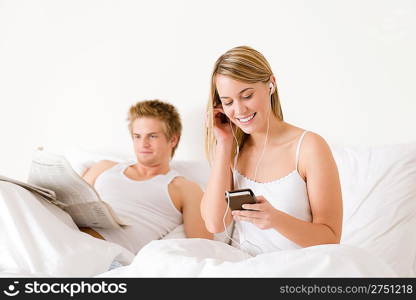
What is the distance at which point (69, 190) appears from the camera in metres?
2.00

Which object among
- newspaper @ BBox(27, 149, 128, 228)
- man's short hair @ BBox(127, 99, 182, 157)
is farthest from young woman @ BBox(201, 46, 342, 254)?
man's short hair @ BBox(127, 99, 182, 157)

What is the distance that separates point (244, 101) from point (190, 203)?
866 mm

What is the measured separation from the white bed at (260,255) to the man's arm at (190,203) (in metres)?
0.06

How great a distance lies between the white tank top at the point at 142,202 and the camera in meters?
2.24

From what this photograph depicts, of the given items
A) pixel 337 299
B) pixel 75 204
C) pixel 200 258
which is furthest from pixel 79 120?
pixel 337 299

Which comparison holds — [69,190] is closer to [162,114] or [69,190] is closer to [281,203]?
[162,114]

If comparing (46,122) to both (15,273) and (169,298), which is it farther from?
(169,298)

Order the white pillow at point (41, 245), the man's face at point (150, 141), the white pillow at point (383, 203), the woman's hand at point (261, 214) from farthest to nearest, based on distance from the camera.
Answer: the man's face at point (150, 141) → the white pillow at point (383, 203) → the white pillow at point (41, 245) → the woman's hand at point (261, 214)

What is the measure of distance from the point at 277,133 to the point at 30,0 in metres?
1.95

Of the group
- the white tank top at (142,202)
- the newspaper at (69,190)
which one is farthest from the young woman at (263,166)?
the white tank top at (142,202)

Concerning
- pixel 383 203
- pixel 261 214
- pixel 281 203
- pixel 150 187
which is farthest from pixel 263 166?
pixel 150 187

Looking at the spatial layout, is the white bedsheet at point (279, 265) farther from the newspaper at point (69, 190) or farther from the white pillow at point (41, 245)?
the newspaper at point (69, 190)

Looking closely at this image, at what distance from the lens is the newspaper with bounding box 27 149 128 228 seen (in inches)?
76.5

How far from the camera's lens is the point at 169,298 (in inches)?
46.6
